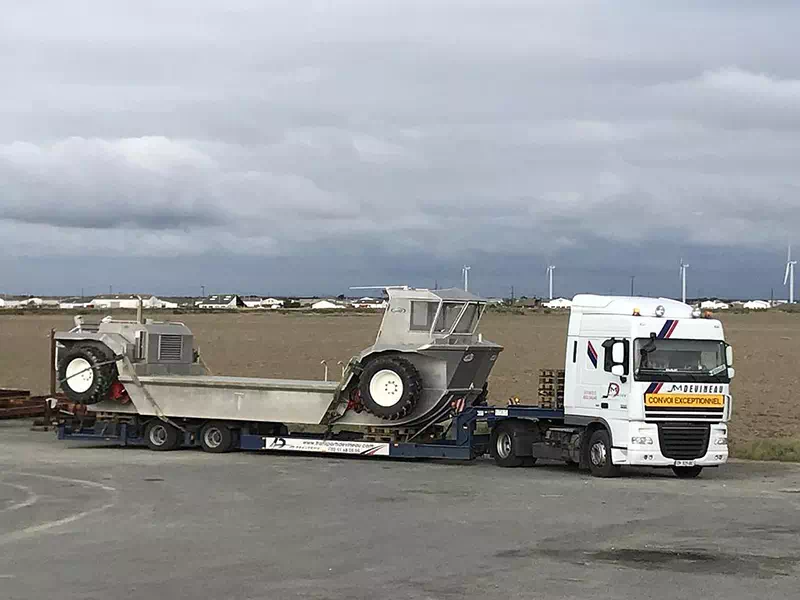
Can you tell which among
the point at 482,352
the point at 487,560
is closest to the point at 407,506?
the point at 487,560

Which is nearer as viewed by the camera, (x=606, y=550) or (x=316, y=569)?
(x=316, y=569)

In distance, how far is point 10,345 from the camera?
64688mm

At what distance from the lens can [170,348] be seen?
88.8 ft

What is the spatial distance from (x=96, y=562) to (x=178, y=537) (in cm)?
178

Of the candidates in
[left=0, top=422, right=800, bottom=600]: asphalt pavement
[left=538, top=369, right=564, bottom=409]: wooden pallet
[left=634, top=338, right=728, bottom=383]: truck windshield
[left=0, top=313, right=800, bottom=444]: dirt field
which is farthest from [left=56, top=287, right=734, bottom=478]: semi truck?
[left=0, top=313, right=800, bottom=444]: dirt field

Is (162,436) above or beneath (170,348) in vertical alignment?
beneath

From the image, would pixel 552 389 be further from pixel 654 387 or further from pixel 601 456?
pixel 654 387

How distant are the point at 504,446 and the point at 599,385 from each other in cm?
230

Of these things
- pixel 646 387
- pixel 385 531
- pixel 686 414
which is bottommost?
pixel 385 531

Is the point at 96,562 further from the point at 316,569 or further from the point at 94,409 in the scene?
the point at 94,409

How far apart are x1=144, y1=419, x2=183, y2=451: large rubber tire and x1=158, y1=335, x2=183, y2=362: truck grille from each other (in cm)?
168

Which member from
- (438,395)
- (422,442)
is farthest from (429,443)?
(438,395)

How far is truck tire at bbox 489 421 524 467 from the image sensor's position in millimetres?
23000

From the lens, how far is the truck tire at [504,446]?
75.5ft
